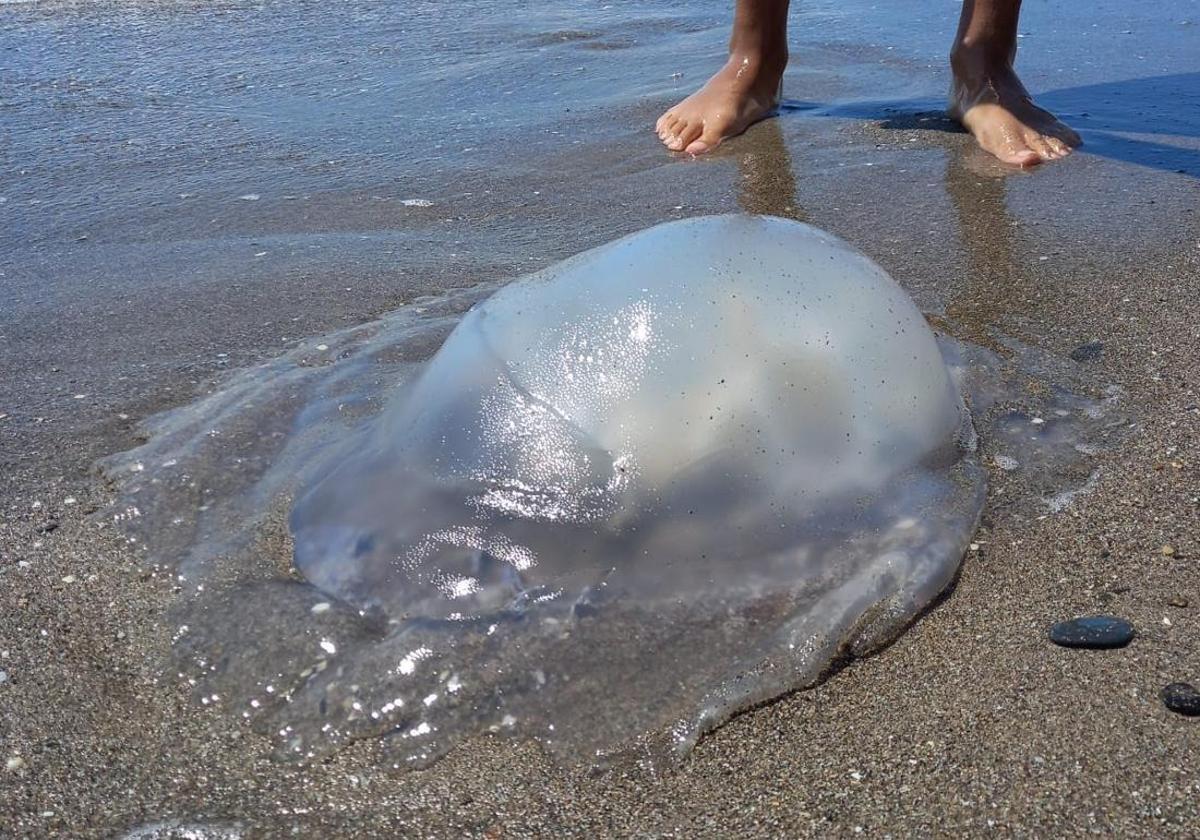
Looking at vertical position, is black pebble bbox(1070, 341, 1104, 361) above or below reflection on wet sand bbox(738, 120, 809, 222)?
below

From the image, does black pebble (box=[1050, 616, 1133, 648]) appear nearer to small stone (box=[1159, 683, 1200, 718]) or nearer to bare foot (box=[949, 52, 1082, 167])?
small stone (box=[1159, 683, 1200, 718])

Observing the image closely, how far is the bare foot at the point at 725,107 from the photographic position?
4281 millimetres

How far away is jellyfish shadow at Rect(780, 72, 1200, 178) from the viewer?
3869 mm

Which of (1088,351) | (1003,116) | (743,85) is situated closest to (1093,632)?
(1088,351)

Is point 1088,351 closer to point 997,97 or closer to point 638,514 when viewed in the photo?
point 638,514

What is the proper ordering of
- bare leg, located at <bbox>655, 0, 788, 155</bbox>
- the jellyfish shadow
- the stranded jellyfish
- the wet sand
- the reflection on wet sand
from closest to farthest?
the wet sand → the stranded jellyfish → the reflection on wet sand → the jellyfish shadow → bare leg, located at <bbox>655, 0, 788, 155</bbox>

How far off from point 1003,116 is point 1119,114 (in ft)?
1.83

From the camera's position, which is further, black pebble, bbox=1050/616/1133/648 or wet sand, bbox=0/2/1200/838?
black pebble, bbox=1050/616/1133/648

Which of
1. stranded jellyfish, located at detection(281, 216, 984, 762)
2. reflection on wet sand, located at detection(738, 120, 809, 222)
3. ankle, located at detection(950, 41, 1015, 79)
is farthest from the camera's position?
ankle, located at detection(950, 41, 1015, 79)

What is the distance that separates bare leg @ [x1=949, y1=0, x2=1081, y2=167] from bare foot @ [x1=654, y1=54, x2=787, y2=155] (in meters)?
0.67

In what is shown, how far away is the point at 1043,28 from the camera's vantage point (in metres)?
5.60

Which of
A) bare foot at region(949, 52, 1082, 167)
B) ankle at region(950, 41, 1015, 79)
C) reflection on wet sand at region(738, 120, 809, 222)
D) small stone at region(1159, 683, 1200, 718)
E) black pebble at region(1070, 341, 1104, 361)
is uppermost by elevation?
ankle at region(950, 41, 1015, 79)

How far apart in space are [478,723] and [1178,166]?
3.08 meters

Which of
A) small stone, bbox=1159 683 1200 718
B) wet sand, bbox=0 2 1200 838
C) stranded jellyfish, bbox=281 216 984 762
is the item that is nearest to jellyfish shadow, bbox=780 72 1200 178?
wet sand, bbox=0 2 1200 838
